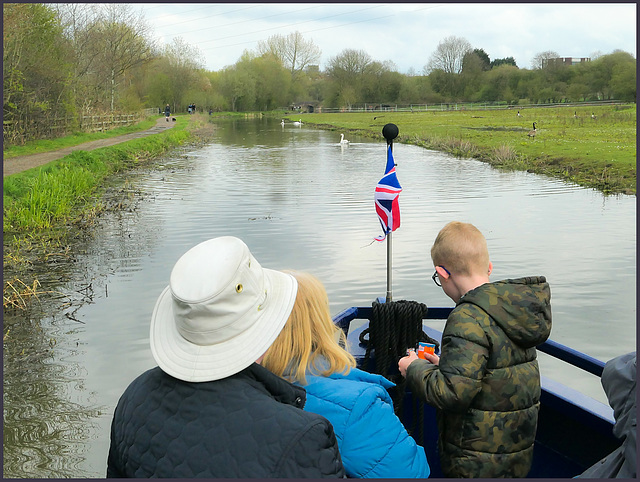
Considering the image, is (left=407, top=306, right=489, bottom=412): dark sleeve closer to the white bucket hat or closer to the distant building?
the white bucket hat

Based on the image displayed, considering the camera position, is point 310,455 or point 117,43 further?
point 117,43

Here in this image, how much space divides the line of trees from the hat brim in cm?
2249

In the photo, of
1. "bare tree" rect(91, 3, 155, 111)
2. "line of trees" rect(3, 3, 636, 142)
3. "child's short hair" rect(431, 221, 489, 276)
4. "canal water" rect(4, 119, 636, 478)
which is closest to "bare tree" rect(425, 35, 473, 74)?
"line of trees" rect(3, 3, 636, 142)

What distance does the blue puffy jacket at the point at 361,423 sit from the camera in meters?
1.96

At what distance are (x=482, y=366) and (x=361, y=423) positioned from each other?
2.09 feet

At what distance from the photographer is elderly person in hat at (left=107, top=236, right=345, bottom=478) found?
5.38 ft

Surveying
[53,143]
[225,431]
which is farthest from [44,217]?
[53,143]

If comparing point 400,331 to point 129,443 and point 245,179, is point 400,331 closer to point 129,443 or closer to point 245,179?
point 129,443

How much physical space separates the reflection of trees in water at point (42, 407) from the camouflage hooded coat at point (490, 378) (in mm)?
3062

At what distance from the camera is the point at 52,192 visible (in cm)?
1384

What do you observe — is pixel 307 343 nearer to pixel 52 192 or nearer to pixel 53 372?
pixel 53 372

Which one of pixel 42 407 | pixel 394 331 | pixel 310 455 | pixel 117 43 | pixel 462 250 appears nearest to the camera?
pixel 310 455

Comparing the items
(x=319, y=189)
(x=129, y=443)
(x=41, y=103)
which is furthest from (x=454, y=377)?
(x=41, y=103)

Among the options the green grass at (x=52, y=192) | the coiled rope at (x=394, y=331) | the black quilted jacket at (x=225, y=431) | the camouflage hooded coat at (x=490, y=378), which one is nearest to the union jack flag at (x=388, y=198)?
the coiled rope at (x=394, y=331)
